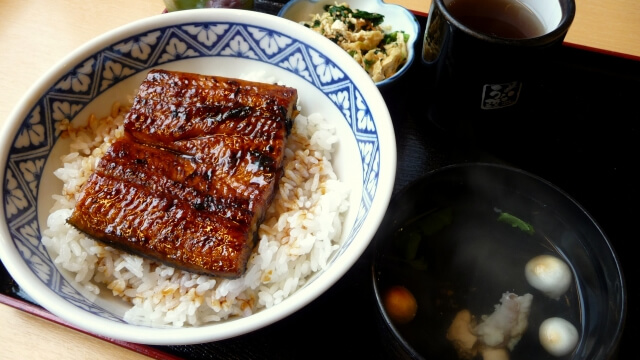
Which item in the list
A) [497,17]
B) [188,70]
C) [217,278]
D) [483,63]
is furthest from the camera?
[188,70]

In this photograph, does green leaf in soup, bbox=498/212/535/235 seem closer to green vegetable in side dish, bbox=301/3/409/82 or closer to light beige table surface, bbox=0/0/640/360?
green vegetable in side dish, bbox=301/3/409/82

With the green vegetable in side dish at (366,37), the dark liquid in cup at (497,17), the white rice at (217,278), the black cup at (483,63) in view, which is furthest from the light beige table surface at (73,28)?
the white rice at (217,278)

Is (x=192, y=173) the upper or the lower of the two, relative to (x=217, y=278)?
upper

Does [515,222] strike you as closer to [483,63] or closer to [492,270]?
[492,270]

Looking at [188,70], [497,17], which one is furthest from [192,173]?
[497,17]

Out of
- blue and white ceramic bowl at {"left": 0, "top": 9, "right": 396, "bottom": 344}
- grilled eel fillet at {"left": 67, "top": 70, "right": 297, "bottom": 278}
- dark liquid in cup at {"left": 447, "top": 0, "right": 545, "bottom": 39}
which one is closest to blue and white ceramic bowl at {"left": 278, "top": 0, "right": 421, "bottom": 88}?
dark liquid in cup at {"left": 447, "top": 0, "right": 545, "bottom": 39}

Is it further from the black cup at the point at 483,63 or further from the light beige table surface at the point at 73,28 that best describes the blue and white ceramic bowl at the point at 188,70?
the light beige table surface at the point at 73,28
